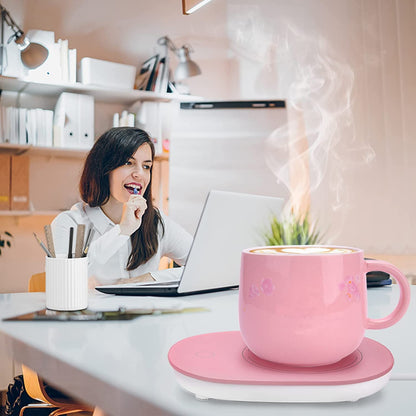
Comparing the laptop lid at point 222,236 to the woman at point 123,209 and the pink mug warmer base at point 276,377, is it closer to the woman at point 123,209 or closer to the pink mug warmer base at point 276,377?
the pink mug warmer base at point 276,377

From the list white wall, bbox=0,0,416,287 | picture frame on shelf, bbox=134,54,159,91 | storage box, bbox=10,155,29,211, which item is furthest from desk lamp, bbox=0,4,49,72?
picture frame on shelf, bbox=134,54,159,91

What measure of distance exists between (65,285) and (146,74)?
262 centimetres

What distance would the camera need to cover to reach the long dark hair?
216cm

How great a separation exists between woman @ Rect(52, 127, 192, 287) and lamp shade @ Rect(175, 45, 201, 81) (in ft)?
3.78

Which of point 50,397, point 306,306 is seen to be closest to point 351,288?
point 306,306

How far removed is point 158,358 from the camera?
552 millimetres

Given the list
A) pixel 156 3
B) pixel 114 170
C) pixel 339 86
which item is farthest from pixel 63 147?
pixel 339 86

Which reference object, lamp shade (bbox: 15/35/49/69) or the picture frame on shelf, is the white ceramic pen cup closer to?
lamp shade (bbox: 15/35/49/69)

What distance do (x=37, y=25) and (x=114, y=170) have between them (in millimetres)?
1531

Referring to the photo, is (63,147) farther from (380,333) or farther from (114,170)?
(380,333)

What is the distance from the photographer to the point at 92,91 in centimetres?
309

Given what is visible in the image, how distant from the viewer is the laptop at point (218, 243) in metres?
0.99

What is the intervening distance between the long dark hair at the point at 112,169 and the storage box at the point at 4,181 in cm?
81

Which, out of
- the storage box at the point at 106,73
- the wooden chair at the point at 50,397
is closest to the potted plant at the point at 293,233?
the wooden chair at the point at 50,397
